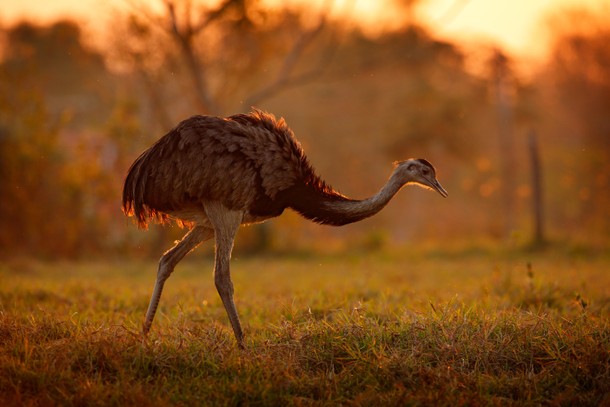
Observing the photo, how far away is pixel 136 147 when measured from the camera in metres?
13.2

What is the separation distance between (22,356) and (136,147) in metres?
8.88

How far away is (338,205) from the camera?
5.68m

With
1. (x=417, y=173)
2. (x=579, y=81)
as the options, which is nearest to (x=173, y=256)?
(x=417, y=173)

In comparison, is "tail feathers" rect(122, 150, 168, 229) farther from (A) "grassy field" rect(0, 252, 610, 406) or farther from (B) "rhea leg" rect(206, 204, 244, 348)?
(A) "grassy field" rect(0, 252, 610, 406)

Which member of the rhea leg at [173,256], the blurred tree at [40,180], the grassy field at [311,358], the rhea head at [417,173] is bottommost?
the grassy field at [311,358]

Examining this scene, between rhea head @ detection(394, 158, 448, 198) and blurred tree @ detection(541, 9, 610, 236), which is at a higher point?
blurred tree @ detection(541, 9, 610, 236)

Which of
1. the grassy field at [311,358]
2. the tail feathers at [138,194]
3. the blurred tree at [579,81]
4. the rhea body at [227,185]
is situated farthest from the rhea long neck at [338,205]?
the blurred tree at [579,81]

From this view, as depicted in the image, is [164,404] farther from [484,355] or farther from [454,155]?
[454,155]

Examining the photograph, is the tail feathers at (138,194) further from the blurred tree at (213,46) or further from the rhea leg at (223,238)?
the blurred tree at (213,46)

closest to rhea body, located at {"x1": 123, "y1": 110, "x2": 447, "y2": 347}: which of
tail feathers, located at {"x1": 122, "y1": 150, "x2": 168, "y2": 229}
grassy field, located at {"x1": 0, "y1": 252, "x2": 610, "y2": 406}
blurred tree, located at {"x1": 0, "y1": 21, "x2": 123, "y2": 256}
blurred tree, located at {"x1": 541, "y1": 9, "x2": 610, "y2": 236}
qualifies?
tail feathers, located at {"x1": 122, "y1": 150, "x2": 168, "y2": 229}

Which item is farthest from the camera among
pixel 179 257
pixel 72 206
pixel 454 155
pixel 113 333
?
pixel 454 155

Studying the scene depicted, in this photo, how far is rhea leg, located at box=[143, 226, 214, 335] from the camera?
18.3 feet

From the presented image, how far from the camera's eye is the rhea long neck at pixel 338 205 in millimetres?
5625

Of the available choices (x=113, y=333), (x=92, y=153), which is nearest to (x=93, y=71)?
(x=92, y=153)
